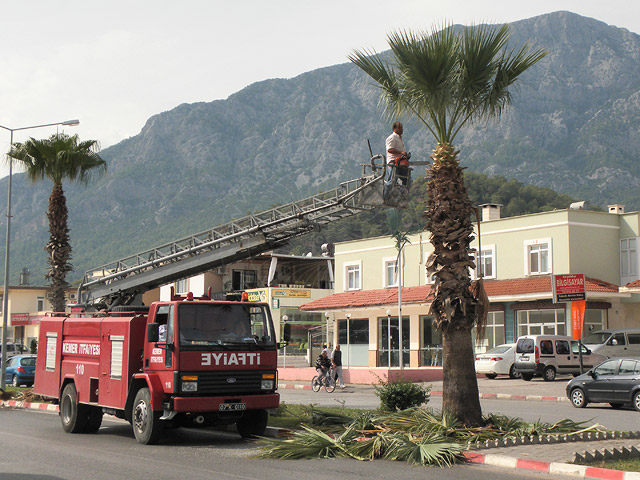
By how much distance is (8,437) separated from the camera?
15.2 metres

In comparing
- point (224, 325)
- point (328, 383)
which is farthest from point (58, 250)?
point (224, 325)

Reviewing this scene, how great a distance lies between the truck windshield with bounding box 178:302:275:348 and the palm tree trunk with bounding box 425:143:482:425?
3217 mm

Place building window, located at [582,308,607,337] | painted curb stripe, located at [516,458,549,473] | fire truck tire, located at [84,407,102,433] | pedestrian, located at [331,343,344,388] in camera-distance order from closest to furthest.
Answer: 1. painted curb stripe, located at [516,458,549,473]
2. fire truck tire, located at [84,407,102,433]
3. pedestrian, located at [331,343,344,388]
4. building window, located at [582,308,607,337]

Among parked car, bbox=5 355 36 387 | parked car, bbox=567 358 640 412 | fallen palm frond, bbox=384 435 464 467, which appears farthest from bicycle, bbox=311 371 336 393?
fallen palm frond, bbox=384 435 464 467

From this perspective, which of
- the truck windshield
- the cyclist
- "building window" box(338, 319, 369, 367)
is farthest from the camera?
"building window" box(338, 319, 369, 367)

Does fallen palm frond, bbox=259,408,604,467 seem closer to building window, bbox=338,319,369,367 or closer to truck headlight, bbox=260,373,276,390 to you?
truck headlight, bbox=260,373,276,390

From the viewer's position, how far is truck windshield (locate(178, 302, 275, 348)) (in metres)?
Result: 14.0

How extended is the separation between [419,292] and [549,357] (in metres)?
10.4

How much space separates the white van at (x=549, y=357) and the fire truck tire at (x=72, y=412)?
22.3 metres

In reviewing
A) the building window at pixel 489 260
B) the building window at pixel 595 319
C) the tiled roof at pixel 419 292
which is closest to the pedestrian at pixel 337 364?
the tiled roof at pixel 419 292

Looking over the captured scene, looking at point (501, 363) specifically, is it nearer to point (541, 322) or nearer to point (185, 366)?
point (541, 322)

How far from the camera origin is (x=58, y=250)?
28734mm

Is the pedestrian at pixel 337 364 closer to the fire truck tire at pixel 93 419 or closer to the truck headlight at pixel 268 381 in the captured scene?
the fire truck tire at pixel 93 419

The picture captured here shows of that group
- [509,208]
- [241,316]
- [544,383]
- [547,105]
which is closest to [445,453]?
[241,316]
